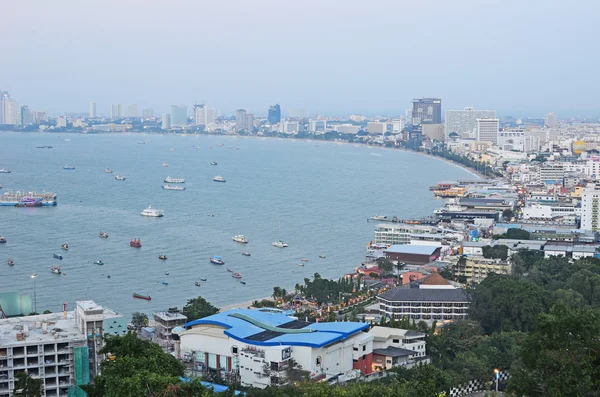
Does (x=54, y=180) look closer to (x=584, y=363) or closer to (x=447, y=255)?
(x=447, y=255)

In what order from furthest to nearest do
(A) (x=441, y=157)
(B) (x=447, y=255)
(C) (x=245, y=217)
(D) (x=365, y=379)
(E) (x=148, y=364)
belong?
(A) (x=441, y=157)
(C) (x=245, y=217)
(B) (x=447, y=255)
(D) (x=365, y=379)
(E) (x=148, y=364)

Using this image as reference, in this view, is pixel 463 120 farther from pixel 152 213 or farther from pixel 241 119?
pixel 152 213

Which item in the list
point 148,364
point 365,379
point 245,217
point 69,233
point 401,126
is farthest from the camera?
point 401,126

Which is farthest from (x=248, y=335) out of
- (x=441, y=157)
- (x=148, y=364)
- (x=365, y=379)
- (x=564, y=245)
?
(x=441, y=157)

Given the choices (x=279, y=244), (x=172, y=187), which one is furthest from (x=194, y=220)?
(x=172, y=187)

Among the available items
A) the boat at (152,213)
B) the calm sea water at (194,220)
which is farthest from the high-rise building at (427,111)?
the boat at (152,213)

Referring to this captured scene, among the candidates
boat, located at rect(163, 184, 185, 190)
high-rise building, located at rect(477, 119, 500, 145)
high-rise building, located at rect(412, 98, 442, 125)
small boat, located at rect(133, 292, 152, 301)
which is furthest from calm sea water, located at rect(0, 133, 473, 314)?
high-rise building, located at rect(412, 98, 442, 125)
